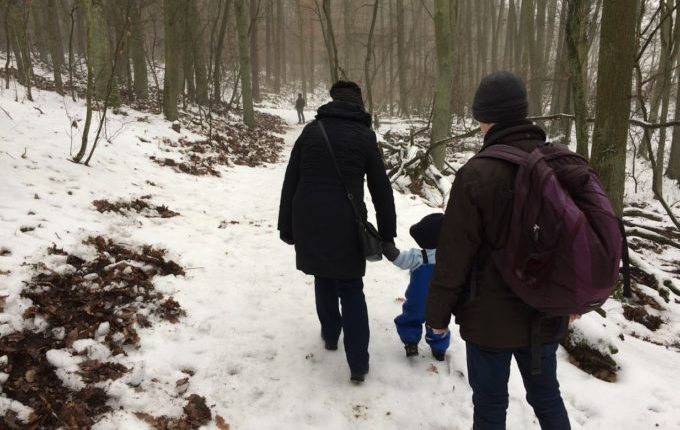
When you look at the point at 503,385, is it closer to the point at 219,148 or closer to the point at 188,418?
the point at 188,418

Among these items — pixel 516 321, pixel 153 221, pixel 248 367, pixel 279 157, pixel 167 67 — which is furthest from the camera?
pixel 279 157

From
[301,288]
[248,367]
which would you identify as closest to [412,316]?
[248,367]

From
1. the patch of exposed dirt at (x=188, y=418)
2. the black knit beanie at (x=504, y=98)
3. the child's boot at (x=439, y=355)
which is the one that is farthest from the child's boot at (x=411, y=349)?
the black knit beanie at (x=504, y=98)

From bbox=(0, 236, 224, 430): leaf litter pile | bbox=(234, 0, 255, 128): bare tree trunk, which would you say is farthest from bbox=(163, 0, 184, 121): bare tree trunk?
bbox=(0, 236, 224, 430): leaf litter pile

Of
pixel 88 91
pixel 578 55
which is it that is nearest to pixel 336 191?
pixel 578 55

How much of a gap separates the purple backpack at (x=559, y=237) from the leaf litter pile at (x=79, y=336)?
7.03ft

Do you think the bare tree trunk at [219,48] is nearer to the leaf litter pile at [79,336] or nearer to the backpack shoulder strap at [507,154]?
the leaf litter pile at [79,336]

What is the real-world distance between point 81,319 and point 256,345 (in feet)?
4.36

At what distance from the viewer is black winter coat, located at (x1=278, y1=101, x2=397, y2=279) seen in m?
2.76

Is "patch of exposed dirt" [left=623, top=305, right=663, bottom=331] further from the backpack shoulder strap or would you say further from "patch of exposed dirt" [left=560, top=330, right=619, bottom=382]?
the backpack shoulder strap

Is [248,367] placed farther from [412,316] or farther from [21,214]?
[21,214]

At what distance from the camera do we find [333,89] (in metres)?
2.80

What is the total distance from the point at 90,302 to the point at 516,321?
314 cm

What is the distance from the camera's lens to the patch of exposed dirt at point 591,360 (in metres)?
3.31
